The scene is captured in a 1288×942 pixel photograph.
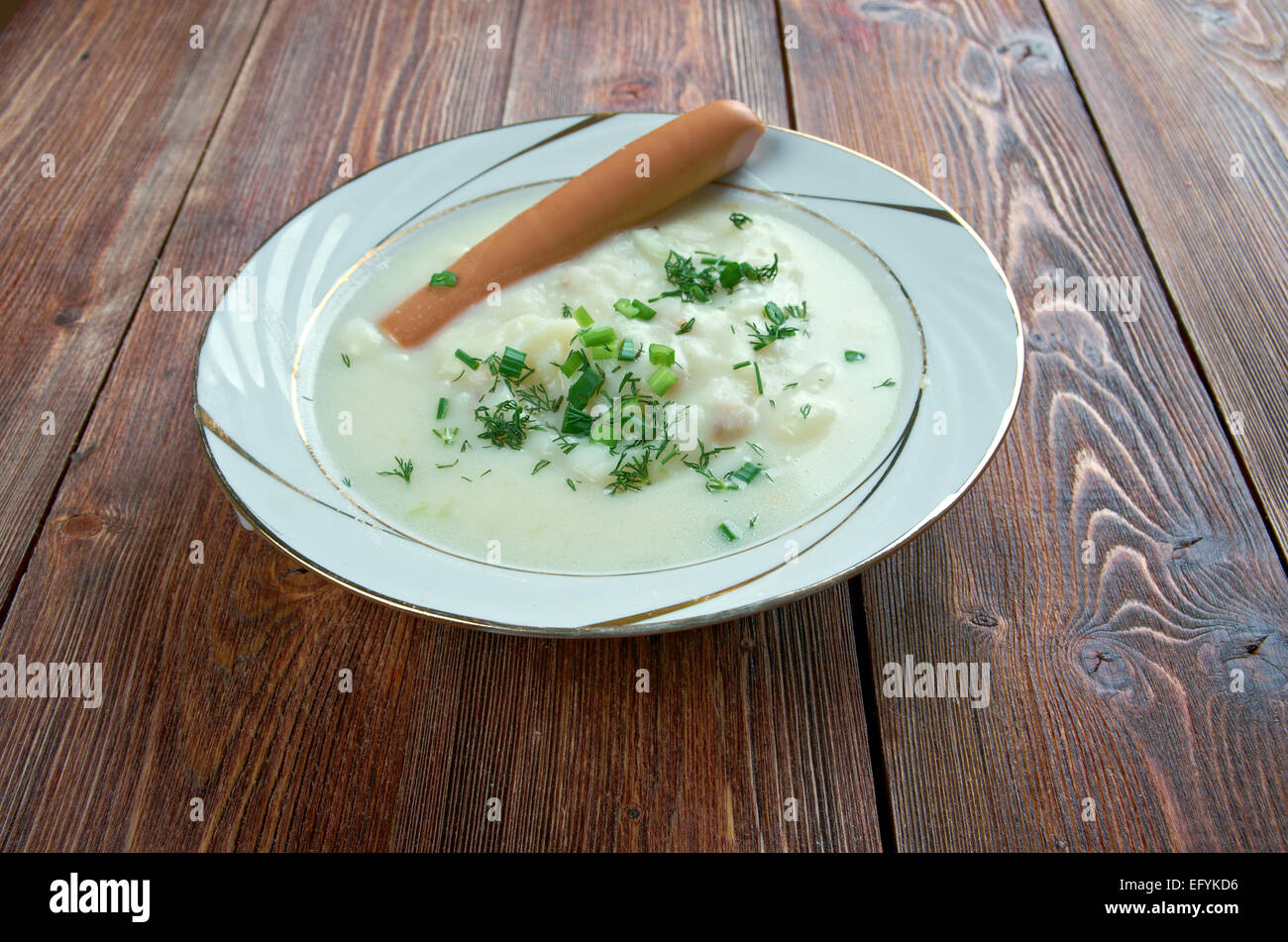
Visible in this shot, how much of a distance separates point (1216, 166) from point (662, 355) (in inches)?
69.3

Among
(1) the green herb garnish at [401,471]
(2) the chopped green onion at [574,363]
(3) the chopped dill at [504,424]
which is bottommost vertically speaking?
(1) the green herb garnish at [401,471]

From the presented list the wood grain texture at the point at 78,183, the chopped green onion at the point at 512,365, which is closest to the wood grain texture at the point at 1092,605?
the chopped green onion at the point at 512,365

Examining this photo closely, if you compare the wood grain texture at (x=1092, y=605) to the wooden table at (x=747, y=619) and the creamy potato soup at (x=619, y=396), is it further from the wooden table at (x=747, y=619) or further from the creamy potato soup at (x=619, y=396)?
the creamy potato soup at (x=619, y=396)

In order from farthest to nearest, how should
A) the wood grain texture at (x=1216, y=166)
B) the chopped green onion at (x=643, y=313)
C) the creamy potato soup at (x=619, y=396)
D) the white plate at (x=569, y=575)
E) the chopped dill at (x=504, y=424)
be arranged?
the wood grain texture at (x=1216, y=166), the chopped green onion at (x=643, y=313), the chopped dill at (x=504, y=424), the creamy potato soup at (x=619, y=396), the white plate at (x=569, y=575)

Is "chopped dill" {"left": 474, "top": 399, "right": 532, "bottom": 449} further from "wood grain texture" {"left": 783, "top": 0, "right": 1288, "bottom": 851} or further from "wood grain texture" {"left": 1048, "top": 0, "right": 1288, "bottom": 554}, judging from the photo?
"wood grain texture" {"left": 1048, "top": 0, "right": 1288, "bottom": 554}

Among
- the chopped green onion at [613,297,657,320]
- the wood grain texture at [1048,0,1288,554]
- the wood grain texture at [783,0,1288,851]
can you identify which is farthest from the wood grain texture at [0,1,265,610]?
the wood grain texture at [1048,0,1288,554]

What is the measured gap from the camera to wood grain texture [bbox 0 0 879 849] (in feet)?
5.23

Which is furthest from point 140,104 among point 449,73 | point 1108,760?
point 1108,760

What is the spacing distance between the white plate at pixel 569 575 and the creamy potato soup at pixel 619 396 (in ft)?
0.18

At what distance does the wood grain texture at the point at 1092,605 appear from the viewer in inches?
62.2

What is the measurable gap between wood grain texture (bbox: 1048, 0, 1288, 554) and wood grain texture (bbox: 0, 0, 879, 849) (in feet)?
3.33

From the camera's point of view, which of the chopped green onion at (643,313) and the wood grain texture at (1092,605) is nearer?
the wood grain texture at (1092,605)

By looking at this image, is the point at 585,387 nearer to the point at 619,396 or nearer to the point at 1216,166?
the point at 619,396

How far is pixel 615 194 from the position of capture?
2340mm
